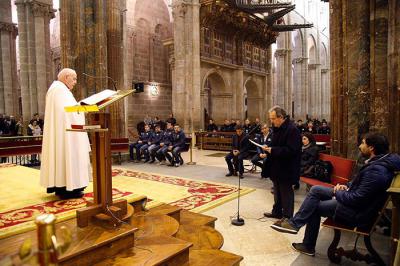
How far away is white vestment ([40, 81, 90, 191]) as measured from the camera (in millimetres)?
4070

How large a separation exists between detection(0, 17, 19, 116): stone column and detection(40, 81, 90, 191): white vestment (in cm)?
1511

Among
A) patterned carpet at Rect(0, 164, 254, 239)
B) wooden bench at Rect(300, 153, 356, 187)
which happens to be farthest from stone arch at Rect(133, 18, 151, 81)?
wooden bench at Rect(300, 153, 356, 187)

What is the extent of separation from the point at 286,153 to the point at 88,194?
2.87 meters

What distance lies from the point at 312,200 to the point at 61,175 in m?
3.12

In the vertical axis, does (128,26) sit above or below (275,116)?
above

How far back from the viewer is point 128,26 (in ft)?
61.2

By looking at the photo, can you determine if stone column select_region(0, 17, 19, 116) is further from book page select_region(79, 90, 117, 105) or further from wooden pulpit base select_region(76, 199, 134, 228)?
wooden pulpit base select_region(76, 199, 134, 228)

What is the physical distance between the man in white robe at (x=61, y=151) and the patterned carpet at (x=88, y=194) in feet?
0.75

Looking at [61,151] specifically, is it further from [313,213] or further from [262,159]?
[262,159]

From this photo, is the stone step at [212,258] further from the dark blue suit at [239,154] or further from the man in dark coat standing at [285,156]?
the dark blue suit at [239,154]

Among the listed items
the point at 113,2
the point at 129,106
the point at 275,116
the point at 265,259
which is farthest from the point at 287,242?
the point at 129,106

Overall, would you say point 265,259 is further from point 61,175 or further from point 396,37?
point 396,37

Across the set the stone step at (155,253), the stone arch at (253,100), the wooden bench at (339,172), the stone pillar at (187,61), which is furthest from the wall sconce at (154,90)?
the stone step at (155,253)

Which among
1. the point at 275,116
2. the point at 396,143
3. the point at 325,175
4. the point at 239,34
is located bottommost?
the point at 325,175
